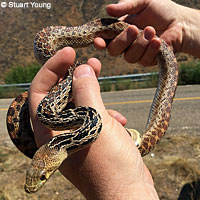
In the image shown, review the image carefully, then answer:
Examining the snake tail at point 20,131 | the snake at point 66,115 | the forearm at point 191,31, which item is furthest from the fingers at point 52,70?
the forearm at point 191,31

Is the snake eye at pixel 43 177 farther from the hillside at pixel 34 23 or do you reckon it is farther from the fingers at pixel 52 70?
the hillside at pixel 34 23

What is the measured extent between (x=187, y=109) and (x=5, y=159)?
1022 centimetres

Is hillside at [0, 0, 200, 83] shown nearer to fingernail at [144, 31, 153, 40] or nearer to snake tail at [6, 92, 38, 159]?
fingernail at [144, 31, 153, 40]

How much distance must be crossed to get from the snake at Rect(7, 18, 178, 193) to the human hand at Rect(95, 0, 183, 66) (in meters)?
0.28

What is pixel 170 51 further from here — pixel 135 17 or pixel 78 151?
pixel 78 151

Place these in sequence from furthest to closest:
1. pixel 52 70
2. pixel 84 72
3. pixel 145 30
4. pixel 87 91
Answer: pixel 145 30 → pixel 52 70 → pixel 84 72 → pixel 87 91

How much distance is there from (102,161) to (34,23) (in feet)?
137

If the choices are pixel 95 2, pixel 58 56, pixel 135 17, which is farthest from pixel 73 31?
pixel 95 2

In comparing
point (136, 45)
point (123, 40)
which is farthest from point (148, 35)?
point (123, 40)

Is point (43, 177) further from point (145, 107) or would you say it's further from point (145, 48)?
point (145, 107)

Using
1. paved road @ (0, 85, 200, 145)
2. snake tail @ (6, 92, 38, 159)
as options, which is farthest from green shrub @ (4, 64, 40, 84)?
snake tail @ (6, 92, 38, 159)

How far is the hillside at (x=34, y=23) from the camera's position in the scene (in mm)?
35688

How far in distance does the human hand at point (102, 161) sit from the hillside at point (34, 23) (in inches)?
1186

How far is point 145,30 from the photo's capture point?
191 inches
